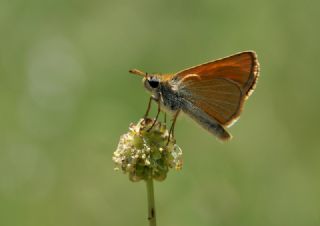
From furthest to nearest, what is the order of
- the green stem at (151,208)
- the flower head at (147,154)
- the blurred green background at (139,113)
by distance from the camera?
the blurred green background at (139,113) < the flower head at (147,154) < the green stem at (151,208)

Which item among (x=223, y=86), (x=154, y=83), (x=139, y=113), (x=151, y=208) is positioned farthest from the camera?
(x=139, y=113)

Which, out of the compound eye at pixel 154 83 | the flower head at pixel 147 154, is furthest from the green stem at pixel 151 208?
the compound eye at pixel 154 83

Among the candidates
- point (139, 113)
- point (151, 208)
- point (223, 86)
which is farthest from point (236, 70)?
point (139, 113)

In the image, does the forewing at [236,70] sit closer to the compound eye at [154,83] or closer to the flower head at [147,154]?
the compound eye at [154,83]

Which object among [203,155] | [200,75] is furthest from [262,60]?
[200,75]

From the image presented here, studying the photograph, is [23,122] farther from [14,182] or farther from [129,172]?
[129,172]

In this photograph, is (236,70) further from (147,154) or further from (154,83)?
(147,154)

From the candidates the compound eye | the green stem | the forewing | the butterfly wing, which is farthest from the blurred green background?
the green stem
